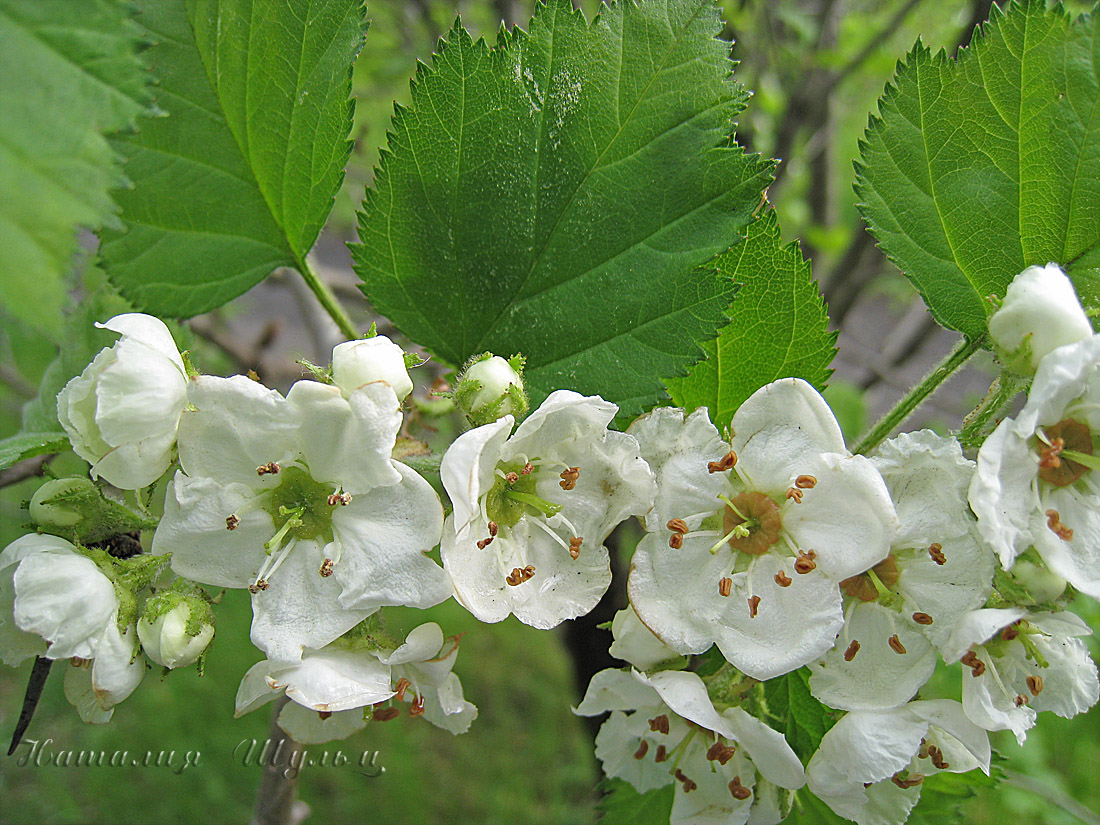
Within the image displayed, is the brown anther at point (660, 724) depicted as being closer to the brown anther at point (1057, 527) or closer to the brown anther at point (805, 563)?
the brown anther at point (805, 563)

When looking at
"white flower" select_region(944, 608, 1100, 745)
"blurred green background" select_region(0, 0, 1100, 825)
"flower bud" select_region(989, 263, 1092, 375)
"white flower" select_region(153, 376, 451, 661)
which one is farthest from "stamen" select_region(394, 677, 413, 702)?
"blurred green background" select_region(0, 0, 1100, 825)

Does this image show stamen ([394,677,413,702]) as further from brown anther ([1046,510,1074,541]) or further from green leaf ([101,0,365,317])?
brown anther ([1046,510,1074,541])

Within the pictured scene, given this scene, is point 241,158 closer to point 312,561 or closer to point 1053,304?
point 312,561

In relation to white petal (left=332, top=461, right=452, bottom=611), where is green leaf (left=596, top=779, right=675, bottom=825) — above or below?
below

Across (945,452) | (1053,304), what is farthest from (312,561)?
(1053,304)

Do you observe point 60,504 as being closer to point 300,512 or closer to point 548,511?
point 300,512

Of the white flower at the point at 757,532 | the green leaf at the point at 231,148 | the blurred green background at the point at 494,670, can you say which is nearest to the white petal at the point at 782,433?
the white flower at the point at 757,532

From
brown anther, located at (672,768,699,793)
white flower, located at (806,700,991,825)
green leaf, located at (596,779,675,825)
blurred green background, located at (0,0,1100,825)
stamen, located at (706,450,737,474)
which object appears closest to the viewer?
white flower, located at (806,700,991,825)
